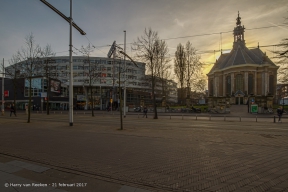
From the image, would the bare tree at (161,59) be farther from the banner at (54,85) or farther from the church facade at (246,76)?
the church facade at (246,76)

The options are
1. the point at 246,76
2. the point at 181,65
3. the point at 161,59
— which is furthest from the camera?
the point at 246,76

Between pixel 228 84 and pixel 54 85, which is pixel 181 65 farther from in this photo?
pixel 228 84

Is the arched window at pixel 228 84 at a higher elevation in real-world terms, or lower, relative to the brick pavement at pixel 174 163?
higher

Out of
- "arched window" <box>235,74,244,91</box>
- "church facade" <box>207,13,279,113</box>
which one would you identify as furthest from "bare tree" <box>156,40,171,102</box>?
"arched window" <box>235,74,244,91</box>

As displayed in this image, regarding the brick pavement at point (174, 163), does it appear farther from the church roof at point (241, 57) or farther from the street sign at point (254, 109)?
the church roof at point (241, 57)

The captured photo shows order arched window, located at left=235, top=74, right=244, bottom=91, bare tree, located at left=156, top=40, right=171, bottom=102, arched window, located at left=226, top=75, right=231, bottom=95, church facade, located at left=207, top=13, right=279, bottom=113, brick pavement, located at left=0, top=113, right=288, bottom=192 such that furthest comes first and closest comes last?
arched window, located at left=226, top=75, right=231, bottom=95 → arched window, located at left=235, top=74, right=244, bottom=91 → church facade, located at left=207, top=13, right=279, bottom=113 → bare tree, located at left=156, top=40, right=171, bottom=102 → brick pavement, located at left=0, top=113, right=288, bottom=192

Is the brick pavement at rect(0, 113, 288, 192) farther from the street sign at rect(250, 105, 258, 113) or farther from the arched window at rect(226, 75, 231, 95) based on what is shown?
the arched window at rect(226, 75, 231, 95)

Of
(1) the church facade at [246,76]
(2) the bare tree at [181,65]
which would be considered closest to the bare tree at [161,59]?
(2) the bare tree at [181,65]

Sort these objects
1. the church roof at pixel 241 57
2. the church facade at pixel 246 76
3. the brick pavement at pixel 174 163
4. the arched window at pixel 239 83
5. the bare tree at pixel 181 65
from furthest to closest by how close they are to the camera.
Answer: the church roof at pixel 241 57, the arched window at pixel 239 83, the church facade at pixel 246 76, the bare tree at pixel 181 65, the brick pavement at pixel 174 163

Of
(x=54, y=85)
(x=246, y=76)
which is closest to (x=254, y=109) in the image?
(x=246, y=76)

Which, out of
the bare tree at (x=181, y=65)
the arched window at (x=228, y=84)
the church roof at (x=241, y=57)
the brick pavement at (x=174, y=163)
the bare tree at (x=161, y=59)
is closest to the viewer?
the brick pavement at (x=174, y=163)

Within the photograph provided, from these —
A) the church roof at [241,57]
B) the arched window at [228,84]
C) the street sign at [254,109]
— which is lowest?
the street sign at [254,109]

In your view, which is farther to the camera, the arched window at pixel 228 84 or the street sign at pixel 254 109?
the arched window at pixel 228 84

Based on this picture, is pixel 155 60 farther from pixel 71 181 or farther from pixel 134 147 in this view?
pixel 71 181
